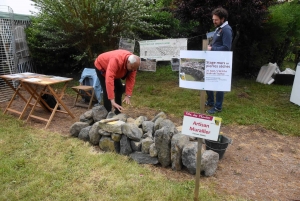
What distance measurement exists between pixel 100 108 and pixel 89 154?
3.42 feet

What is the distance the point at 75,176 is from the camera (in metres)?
3.04

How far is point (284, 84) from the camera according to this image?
778 cm

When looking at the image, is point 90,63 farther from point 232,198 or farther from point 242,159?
point 232,198

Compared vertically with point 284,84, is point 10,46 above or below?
above

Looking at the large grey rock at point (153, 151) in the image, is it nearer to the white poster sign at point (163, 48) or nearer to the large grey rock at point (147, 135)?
the large grey rock at point (147, 135)

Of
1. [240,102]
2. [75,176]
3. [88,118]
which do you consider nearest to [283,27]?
[240,102]

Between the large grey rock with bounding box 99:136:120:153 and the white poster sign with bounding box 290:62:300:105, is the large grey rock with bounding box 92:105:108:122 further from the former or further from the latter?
the white poster sign with bounding box 290:62:300:105

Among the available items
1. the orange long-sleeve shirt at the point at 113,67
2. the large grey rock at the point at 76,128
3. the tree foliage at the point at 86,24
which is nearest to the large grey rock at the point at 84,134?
the large grey rock at the point at 76,128

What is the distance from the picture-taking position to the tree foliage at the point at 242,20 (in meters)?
6.38

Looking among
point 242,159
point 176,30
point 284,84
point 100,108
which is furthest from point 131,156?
point 176,30

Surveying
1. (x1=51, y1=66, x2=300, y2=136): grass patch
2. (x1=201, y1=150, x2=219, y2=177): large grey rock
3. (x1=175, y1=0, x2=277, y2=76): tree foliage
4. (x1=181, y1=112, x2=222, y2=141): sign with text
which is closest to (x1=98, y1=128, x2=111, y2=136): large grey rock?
(x1=201, y1=150, x2=219, y2=177): large grey rock

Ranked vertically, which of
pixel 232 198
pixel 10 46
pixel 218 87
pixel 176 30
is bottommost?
pixel 232 198

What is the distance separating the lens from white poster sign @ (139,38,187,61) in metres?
6.90

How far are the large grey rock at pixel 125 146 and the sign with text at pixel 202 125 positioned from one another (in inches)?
50.7
